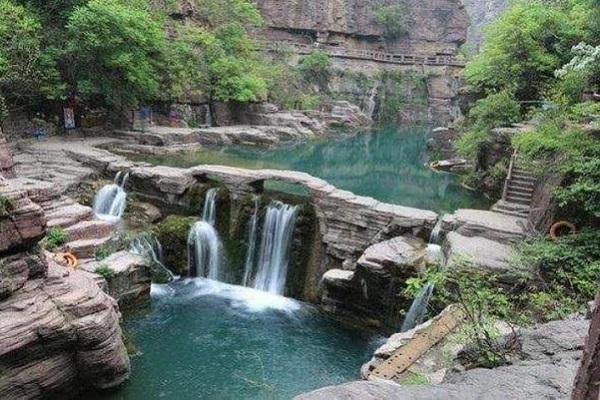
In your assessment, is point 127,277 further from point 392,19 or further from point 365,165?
point 392,19

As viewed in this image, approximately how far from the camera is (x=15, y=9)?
61.3ft

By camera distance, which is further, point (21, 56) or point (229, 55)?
point (229, 55)

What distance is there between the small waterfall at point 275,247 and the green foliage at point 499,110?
954cm

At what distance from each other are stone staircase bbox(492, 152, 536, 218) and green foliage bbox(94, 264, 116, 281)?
33.6 feet

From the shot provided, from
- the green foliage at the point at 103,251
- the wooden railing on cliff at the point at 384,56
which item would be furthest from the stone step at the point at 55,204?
the wooden railing on cliff at the point at 384,56

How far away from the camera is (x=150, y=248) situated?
13977mm

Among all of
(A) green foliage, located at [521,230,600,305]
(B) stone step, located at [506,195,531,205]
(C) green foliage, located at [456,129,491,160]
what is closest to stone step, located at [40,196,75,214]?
(A) green foliage, located at [521,230,600,305]

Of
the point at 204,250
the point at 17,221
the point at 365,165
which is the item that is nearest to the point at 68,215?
the point at 204,250

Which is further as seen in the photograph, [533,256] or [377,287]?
[377,287]

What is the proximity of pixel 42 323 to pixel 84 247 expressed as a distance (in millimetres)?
4275

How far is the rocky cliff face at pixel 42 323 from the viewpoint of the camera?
25.7 ft

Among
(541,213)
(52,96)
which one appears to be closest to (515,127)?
(541,213)

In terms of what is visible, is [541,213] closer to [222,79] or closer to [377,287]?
[377,287]

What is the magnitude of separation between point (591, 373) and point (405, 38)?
5153 centimetres
